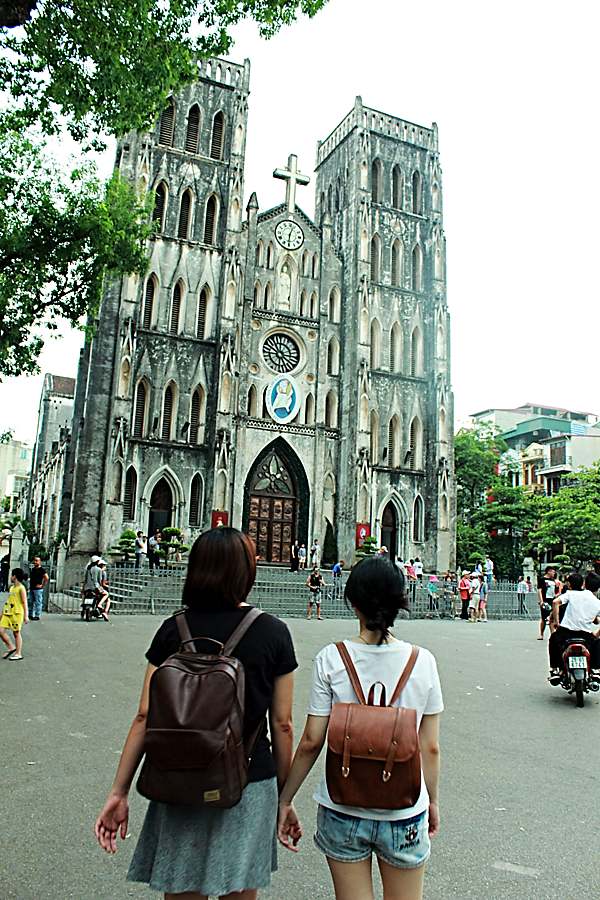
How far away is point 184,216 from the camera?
106 ft

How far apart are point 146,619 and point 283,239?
21.0 metres

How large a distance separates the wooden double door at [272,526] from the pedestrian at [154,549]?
4.23 meters

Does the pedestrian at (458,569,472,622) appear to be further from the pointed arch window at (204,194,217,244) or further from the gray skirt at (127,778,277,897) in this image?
the gray skirt at (127,778,277,897)

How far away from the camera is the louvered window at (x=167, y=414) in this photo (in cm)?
3039

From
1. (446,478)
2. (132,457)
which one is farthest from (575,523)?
(132,457)

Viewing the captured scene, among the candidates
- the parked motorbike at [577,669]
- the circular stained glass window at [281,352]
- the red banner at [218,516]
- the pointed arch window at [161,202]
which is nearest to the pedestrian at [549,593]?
the parked motorbike at [577,669]

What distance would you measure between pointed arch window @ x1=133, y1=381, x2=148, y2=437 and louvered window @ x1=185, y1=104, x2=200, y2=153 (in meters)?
10.8

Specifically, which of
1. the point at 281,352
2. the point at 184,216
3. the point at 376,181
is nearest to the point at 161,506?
the point at 281,352

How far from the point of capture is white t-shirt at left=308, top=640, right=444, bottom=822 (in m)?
2.63

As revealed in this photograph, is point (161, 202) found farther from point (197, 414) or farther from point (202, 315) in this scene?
point (197, 414)

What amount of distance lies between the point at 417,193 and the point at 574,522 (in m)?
18.3

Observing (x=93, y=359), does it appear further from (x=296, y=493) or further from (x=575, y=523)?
(x=575, y=523)

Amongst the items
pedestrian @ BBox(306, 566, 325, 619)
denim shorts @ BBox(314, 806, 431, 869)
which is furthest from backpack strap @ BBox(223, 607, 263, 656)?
pedestrian @ BBox(306, 566, 325, 619)

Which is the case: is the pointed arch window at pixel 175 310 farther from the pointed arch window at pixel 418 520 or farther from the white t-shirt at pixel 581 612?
the white t-shirt at pixel 581 612
